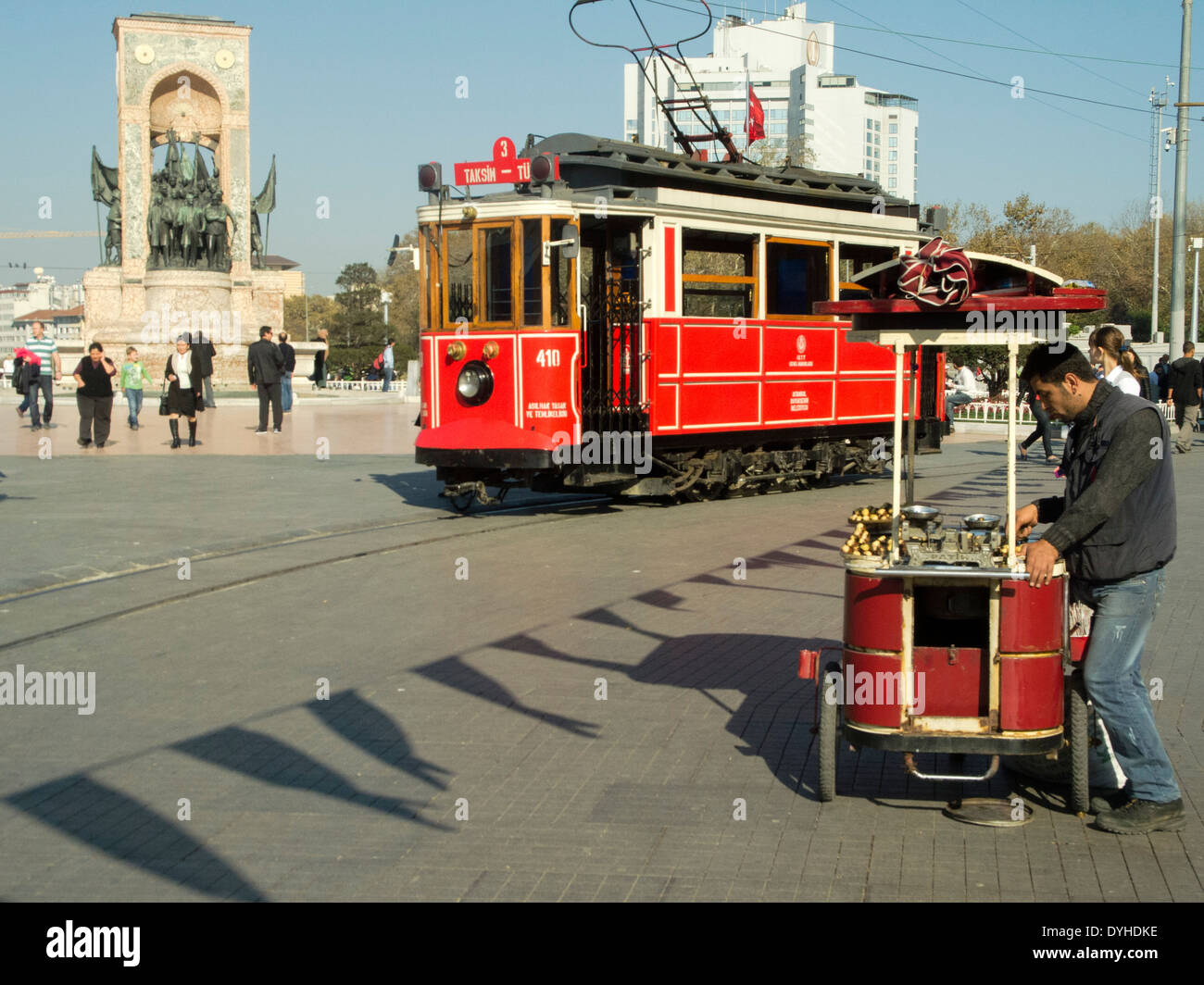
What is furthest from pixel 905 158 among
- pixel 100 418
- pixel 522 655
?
pixel 522 655

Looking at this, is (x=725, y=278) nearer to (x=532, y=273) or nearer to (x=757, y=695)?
(x=532, y=273)

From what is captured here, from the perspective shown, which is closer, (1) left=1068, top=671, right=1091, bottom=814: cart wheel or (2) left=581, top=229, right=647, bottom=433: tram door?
(1) left=1068, top=671, right=1091, bottom=814: cart wheel

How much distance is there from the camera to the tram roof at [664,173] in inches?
587

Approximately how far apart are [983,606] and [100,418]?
2049cm

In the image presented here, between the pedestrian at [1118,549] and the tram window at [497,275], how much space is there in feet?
31.1

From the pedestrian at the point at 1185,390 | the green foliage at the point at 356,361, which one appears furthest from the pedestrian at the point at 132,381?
the green foliage at the point at 356,361

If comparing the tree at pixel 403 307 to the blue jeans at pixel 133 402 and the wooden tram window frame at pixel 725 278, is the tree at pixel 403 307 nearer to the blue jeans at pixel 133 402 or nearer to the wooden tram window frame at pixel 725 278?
the blue jeans at pixel 133 402

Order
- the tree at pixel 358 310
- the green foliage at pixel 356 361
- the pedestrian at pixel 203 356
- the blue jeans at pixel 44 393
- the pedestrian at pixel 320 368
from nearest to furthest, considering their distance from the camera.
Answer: the pedestrian at pixel 203 356 → the blue jeans at pixel 44 393 → the pedestrian at pixel 320 368 → the green foliage at pixel 356 361 → the tree at pixel 358 310

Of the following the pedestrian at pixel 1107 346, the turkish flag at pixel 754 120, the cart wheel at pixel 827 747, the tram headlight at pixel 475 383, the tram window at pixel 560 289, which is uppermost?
the turkish flag at pixel 754 120

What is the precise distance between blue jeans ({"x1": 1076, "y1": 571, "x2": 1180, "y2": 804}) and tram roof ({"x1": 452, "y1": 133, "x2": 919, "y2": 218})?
996cm

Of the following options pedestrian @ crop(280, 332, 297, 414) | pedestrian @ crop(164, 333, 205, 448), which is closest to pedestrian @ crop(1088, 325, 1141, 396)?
pedestrian @ crop(164, 333, 205, 448)

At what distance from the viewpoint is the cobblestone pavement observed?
4.95 m

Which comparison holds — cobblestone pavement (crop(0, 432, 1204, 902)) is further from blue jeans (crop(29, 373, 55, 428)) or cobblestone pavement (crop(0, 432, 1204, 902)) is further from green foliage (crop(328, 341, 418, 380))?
green foliage (crop(328, 341, 418, 380))
